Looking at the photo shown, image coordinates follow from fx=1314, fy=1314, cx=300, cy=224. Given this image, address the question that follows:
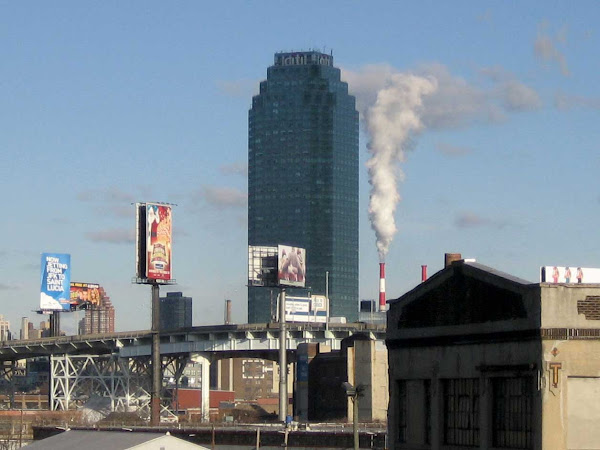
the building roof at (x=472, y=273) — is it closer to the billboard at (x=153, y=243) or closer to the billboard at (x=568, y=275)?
the billboard at (x=568, y=275)

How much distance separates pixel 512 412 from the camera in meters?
46.4

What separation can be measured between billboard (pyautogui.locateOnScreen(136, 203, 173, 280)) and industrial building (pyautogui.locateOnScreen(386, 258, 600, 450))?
110491 millimetres

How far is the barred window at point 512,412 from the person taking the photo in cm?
4541

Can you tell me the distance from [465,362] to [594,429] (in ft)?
19.9

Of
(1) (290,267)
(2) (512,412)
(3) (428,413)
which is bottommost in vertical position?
(3) (428,413)

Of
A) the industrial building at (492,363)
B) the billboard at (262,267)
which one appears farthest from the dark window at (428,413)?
the billboard at (262,267)

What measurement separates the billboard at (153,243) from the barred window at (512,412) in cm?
11776

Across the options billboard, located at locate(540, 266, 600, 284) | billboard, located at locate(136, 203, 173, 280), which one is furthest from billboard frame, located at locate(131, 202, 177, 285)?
billboard, located at locate(540, 266, 600, 284)

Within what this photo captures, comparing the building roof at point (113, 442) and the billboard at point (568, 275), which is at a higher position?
the billboard at point (568, 275)

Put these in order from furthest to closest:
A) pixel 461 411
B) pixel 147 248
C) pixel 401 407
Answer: pixel 147 248 < pixel 401 407 < pixel 461 411

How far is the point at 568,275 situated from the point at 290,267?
70303 millimetres

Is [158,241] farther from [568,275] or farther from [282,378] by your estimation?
[568,275]

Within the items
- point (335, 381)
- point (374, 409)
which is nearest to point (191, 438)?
point (374, 409)

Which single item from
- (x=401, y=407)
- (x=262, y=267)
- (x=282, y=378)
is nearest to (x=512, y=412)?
(x=401, y=407)
